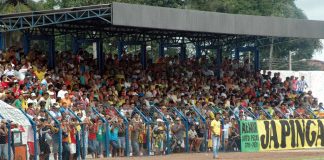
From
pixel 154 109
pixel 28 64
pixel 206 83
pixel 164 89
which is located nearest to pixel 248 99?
pixel 206 83

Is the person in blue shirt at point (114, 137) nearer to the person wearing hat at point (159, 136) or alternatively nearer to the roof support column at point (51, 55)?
the person wearing hat at point (159, 136)

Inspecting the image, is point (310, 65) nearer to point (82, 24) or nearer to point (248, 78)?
point (248, 78)

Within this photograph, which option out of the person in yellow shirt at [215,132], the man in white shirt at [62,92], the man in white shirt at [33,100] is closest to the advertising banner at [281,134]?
the person in yellow shirt at [215,132]

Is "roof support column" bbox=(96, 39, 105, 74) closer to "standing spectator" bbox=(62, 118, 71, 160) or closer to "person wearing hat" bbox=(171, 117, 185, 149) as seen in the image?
"person wearing hat" bbox=(171, 117, 185, 149)

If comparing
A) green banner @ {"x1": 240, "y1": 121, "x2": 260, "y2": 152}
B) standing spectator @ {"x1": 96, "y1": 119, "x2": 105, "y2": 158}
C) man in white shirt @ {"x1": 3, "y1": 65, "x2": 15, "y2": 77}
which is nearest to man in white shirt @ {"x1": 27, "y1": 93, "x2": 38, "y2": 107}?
man in white shirt @ {"x1": 3, "y1": 65, "x2": 15, "y2": 77}

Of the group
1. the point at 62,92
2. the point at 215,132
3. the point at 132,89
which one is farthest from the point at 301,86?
the point at 62,92

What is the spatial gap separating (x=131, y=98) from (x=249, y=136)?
538cm

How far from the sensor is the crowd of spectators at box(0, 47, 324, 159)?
28953 millimetres

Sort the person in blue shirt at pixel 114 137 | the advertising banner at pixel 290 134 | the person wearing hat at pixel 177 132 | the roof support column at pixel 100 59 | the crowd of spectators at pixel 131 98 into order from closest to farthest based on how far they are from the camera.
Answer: the crowd of spectators at pixel 131 98 → the person in blue shirt at pixel 114 137 → the person wearing hat at pixel 177 132 → the advertising banner at pixel 290 134 → the roof support column at pixel 100 59

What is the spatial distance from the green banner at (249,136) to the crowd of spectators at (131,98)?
0.29 m

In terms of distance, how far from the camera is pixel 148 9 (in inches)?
1347

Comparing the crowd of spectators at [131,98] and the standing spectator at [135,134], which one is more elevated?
the crowd of spectators at [131,98]

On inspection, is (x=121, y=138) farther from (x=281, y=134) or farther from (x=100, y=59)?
(x=100, y=59)

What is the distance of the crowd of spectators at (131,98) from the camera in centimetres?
2895
